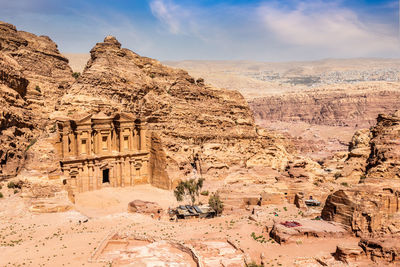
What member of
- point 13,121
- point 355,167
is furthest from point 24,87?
point 355,167

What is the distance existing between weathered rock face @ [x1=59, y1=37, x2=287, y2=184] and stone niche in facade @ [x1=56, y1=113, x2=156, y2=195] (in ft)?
5.08

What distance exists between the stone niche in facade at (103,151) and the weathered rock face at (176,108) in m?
1.55

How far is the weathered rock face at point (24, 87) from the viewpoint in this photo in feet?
95.5

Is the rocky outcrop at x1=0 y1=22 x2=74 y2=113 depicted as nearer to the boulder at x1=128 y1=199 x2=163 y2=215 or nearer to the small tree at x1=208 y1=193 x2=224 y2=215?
the boulder at x1=128 y1=199 x2=163 y2=215

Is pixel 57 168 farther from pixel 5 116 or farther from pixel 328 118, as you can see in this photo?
pixel 328 118

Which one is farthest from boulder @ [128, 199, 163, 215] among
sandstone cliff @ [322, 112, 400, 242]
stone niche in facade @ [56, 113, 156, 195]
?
sandstone cliff @ [322, 112, 400, 242]

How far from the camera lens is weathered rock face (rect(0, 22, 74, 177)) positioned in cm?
2909

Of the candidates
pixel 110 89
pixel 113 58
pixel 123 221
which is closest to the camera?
pixel 123 221

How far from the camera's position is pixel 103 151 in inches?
1383

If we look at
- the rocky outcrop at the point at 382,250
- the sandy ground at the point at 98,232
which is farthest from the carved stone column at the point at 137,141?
the rocky outcrop at the point at 382,250

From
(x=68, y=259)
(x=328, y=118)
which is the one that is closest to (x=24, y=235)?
(x=68, y=259)

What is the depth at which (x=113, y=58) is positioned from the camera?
132 feet

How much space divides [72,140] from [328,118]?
4232 inches

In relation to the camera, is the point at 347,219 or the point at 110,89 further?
the point at 110,89
